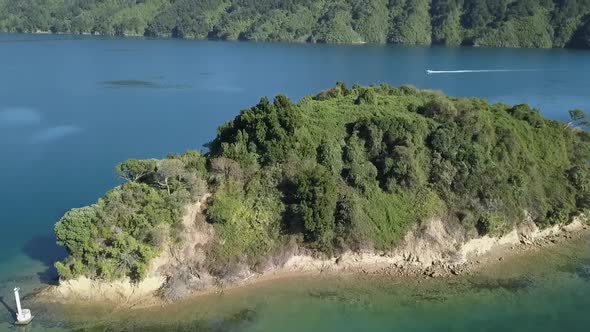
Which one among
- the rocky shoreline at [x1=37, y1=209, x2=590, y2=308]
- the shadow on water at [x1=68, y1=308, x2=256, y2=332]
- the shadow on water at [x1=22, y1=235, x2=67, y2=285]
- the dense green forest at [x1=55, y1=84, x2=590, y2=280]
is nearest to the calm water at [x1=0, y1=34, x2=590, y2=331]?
the shadow on water at [x1=22, y1=235, x2=67, y2=285]

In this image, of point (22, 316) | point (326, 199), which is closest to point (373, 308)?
point (326, 199)

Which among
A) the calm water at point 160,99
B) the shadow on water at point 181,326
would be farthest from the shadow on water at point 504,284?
the shadow on water at point 181,326

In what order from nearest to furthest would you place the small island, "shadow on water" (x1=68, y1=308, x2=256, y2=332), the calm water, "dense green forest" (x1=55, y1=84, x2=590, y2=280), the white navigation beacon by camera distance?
1. the white navigation beacon
2. "shadow on water" (x1=68, y1=308, x2=256, y2=332)
3. the small island
4. "dense green forest" (x1=55, y1=84, x2=590, y2=280)
5. the calm water

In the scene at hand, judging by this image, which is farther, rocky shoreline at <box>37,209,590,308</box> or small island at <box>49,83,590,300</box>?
small island at <box>49,83,590,300</box>

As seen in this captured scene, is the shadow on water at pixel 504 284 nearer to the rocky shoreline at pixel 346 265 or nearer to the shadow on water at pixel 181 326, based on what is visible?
the rocky shoreline at pixel 346 265

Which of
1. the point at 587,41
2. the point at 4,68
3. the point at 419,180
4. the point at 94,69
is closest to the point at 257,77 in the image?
the point at 94,69

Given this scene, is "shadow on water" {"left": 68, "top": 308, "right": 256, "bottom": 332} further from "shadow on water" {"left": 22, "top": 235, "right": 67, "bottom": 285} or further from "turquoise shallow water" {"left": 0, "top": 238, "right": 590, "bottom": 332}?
"shadow on water" {"left": 22, "top": 235, "right": 67, "bottom": 285}

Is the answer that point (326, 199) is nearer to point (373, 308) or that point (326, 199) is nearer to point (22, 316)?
point (373, 308)
